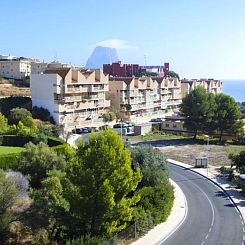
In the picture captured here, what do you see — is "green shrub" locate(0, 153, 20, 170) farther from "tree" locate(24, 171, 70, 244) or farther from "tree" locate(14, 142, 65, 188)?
"tree" locate(24, 171, 70, 244)

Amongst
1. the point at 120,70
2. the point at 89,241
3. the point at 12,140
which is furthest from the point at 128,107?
the point at 89,241

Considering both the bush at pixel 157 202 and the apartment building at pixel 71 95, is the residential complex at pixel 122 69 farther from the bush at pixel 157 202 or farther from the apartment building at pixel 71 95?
the bush at pixel 157 202

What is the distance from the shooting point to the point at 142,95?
91.6 metres

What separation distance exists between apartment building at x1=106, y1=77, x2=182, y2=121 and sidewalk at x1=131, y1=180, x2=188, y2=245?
170 ft

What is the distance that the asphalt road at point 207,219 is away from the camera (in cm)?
2511

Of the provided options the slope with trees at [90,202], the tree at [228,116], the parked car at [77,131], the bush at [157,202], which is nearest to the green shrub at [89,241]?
the slope with trees at [90,202]

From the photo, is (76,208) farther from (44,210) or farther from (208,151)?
(208,151)

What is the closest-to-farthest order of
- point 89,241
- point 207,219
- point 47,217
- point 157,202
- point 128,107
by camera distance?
point 89,241 → point 47,217 → point 157,202 → point 207,219 → point 128,107

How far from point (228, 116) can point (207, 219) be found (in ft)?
115

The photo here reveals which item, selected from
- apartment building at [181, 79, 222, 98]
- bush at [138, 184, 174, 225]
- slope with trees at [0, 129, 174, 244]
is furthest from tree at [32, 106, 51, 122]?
apartment building at [181, 79, 222, 98]

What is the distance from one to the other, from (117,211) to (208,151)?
3264cm

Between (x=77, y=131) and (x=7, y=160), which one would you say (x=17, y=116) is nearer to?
(x=77, y=131)

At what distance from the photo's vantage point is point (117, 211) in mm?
23188

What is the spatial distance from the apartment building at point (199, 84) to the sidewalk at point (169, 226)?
75.6 metres
